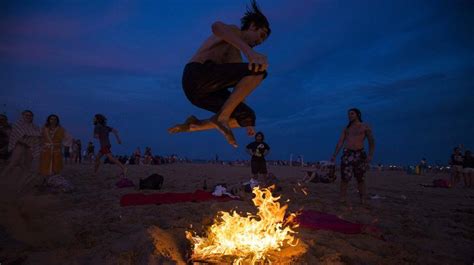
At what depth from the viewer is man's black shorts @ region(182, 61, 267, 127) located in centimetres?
315

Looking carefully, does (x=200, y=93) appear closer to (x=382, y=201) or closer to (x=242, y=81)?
(x=242, y=81)

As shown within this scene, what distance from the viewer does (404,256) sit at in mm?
3629

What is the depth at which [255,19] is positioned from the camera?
3244 mm

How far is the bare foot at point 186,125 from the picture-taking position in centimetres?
361

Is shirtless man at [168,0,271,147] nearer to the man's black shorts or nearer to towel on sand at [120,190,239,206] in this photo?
the man's black shorts

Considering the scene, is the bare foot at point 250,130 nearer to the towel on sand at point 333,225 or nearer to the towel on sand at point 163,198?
the towel on sand at point 333,225

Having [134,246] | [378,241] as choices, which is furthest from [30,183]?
[378,241]

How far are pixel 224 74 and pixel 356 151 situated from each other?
459 cm

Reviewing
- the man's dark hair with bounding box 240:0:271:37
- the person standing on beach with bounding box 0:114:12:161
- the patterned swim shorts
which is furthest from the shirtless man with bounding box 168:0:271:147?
the person standing on beach with bounding box 0:114:12:161

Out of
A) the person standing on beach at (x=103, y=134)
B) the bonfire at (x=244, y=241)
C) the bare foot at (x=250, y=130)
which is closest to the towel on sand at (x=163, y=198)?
the bonfire at (x=244, y=241)

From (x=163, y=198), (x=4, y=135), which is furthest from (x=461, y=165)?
(x=4, y=135)

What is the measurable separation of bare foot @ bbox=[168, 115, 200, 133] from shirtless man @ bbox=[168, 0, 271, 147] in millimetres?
106

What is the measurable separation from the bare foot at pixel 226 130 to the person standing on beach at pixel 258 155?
5.44m

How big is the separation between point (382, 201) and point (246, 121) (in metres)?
5.38
